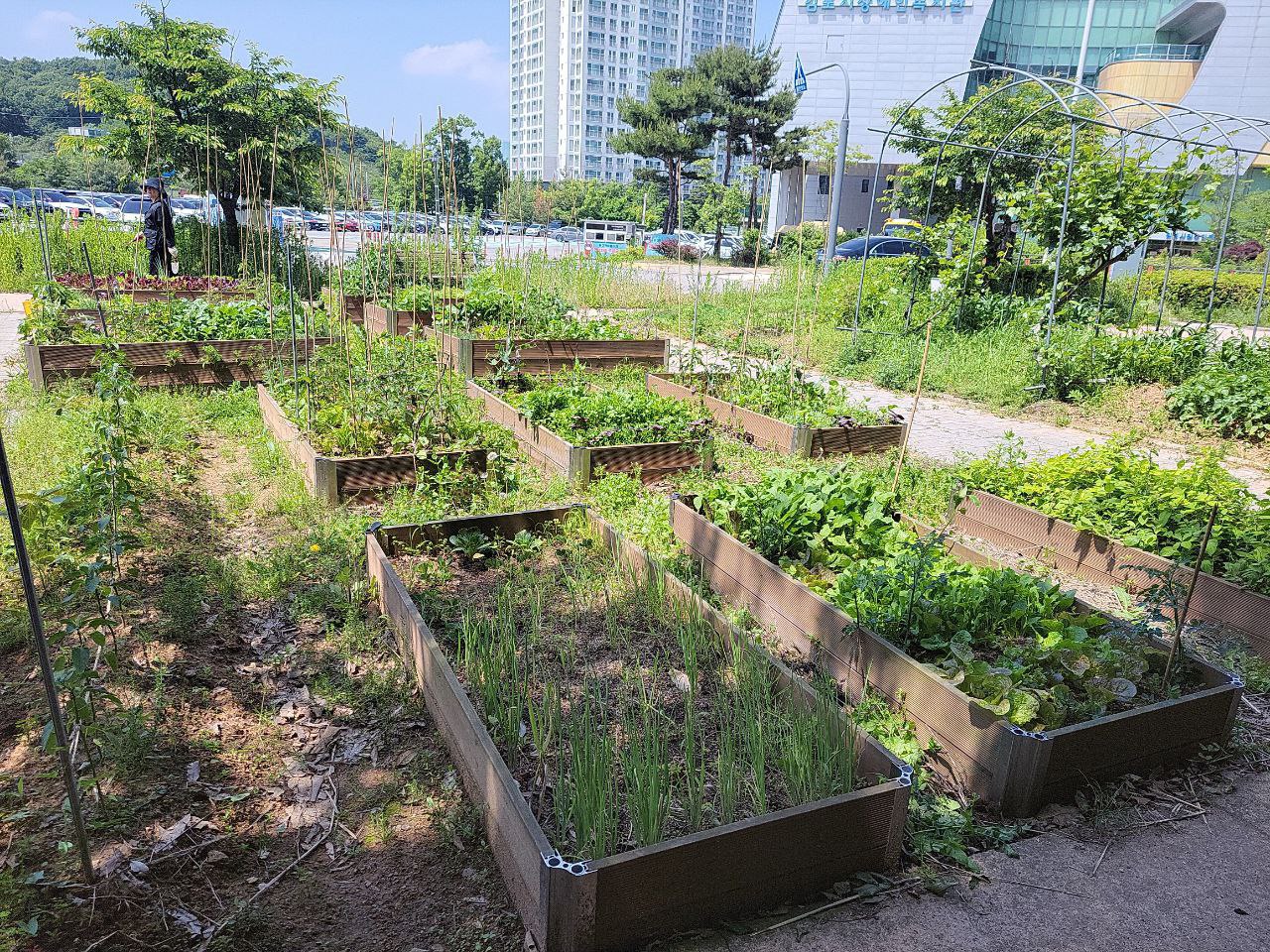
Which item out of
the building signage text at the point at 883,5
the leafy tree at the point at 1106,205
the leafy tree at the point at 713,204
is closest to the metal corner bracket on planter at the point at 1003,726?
the leafy tree at the point at 1106,205

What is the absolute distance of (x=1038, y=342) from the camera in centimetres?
912

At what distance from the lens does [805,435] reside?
6.07 m

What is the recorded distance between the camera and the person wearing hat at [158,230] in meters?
10.5

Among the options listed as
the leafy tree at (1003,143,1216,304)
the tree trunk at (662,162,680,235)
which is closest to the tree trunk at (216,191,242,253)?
the leafy tree at (1003,143,1216,304)

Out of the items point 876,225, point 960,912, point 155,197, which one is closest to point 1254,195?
point 876,225

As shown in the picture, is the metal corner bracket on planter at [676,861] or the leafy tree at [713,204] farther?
the leafy tree at [713,204]

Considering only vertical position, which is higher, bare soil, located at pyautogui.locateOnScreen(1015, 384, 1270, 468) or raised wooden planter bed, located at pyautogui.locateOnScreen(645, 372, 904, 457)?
raised wooden planter bed, located at pyautogui.locateOnScreen(645, 372, 904, 457)

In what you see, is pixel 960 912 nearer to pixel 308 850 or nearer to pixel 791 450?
pixel 308 850

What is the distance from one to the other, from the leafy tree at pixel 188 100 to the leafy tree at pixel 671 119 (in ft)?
96.0

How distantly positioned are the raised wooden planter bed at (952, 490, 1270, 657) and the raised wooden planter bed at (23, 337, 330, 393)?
17.3 feet

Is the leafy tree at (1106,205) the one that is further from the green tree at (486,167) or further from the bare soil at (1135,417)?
the green tree at (486,167)

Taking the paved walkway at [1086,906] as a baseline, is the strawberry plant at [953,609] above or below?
above

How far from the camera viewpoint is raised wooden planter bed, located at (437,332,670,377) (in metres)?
7.98

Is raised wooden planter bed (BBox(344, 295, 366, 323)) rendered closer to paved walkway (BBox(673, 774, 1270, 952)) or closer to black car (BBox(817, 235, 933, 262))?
black car (BBox(817, 235, 933, 262))
